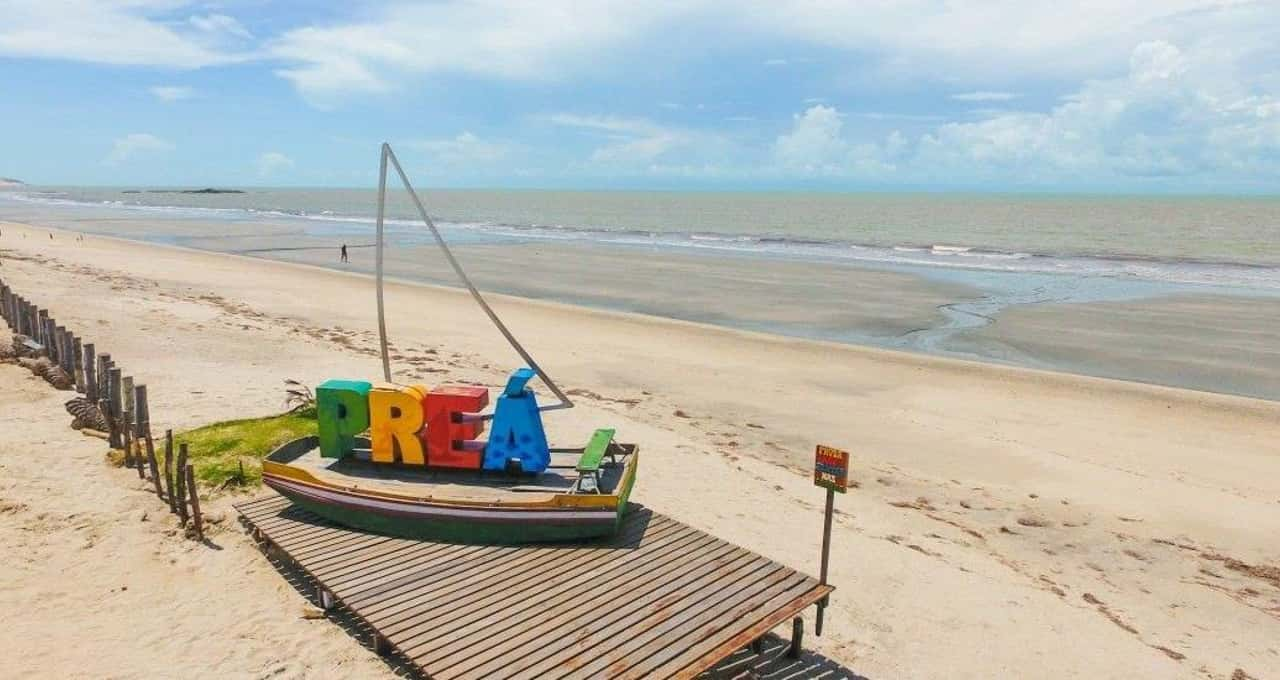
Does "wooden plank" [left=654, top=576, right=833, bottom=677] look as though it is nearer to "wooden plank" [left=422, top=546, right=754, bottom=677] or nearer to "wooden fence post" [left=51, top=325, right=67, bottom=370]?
"wooden plank" [left=422, top=546, right=754, bottom=677]

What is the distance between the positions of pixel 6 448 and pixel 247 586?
7.46 m

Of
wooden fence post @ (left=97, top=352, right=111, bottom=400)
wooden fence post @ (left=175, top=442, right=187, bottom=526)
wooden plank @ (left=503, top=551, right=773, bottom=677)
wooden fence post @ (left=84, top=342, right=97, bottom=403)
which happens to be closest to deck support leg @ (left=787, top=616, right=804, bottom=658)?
wooden plank @ (left=503, top=551, right=773, bottom=677)

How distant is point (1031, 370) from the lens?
24750 millimetres

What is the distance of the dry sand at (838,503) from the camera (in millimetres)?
9344

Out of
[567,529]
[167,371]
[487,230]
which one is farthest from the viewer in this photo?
[487,230]

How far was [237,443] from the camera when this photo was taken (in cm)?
1459

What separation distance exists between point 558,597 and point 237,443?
8967 mm

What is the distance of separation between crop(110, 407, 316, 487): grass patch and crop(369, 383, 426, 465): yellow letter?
11.3 feet

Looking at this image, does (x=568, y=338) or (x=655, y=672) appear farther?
(x=568, y=338)

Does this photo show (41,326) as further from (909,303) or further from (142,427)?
(909,303)

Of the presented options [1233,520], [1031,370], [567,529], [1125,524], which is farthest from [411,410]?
[1031,370]

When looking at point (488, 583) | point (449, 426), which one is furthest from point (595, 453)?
point (488, 583)

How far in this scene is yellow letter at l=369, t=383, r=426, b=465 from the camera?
11.1m

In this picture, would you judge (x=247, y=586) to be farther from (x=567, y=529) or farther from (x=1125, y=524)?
(x=1125, y=524)
